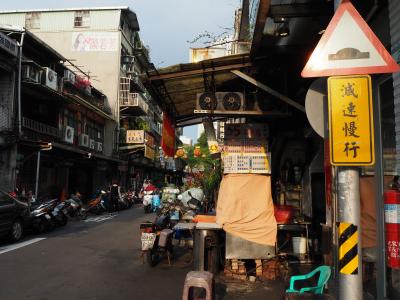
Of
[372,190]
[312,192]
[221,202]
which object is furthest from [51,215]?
[372,190]

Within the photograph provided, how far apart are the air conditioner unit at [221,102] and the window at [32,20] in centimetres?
3157

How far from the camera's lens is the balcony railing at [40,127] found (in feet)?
67.5

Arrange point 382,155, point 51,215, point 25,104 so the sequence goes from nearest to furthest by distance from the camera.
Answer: point 382,155, point 51,215, point 25,104

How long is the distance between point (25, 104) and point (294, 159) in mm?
17732

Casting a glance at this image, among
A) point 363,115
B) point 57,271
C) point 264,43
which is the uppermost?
point 264,43

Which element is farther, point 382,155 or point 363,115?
point 382,155

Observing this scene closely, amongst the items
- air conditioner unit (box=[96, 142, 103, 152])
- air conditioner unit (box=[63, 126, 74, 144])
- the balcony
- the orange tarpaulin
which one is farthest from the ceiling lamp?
the balcony

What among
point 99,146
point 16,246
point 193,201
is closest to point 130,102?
point 99,146

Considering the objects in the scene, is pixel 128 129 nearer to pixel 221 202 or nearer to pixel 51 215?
pixel 51 215

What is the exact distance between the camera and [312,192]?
909cm

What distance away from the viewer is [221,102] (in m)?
7.96

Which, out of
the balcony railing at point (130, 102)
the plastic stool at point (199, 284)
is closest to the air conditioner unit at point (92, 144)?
the balcony railing at point (130, 102)

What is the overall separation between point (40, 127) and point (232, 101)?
55.2 ft

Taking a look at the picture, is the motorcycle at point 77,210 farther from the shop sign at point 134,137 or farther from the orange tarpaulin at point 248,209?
the shop sign at point 134,137
